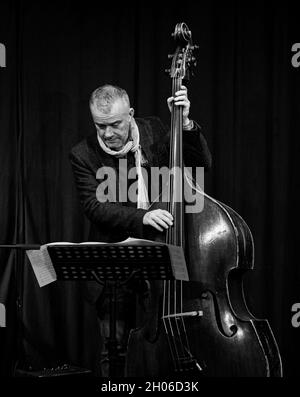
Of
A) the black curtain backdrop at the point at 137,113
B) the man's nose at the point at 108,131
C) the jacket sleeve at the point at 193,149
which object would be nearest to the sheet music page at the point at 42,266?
the man's nose at the point at 108,131

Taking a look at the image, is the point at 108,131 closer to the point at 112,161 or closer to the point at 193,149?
the point at 112,161

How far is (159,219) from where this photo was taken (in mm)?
2578

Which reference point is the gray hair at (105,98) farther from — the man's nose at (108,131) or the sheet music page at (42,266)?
the sheet music page at (42,266)

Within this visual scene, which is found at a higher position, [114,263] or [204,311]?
[114,263]

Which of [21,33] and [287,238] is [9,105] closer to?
[21,33]

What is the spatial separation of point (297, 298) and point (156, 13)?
172 cm

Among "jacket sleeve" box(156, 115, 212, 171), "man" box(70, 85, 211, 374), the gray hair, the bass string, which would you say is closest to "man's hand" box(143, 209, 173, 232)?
the bass string

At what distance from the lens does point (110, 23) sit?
3779 mm

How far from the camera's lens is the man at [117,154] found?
110 inches

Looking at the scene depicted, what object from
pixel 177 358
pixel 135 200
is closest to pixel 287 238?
pixel 135 200

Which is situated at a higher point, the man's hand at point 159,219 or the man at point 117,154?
the man at point 117,154

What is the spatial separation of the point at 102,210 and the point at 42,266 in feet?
1.24

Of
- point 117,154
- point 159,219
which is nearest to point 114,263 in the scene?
point 159,219

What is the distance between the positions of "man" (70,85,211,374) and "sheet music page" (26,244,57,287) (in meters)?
0.34
